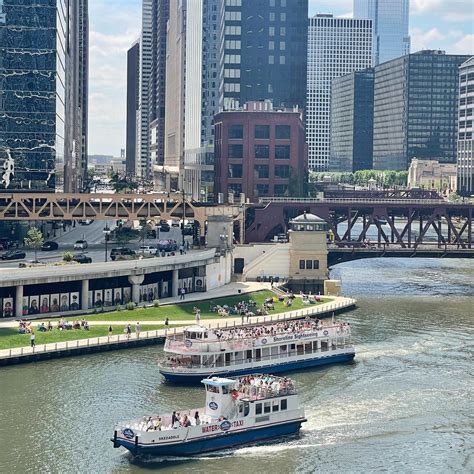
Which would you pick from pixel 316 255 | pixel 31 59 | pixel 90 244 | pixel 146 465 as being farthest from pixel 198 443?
pixel 31 59

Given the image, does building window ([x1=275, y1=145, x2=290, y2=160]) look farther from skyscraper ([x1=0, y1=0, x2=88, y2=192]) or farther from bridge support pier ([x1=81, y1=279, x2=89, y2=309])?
bridge support pier ([x1=81, y1=279, x2=89, y2=309])

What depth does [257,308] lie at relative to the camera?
12444cm

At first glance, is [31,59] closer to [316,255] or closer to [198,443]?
[316,255]

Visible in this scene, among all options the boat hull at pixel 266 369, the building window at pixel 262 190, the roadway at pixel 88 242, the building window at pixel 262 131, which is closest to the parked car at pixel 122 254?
the roadway at pixel 88 242

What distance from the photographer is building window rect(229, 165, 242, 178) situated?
19612cm

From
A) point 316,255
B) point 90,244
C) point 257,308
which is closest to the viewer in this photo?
Answer: point 257,308

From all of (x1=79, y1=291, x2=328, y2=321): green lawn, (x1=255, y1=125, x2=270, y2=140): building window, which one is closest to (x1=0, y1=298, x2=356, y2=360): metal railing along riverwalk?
(x1=79, y1=291, x2=328, y2=321): green lawn

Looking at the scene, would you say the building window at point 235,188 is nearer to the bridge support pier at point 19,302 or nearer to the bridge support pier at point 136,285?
the bridge support pier at point 136,285

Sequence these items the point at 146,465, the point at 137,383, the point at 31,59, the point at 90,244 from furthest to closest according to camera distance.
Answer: the point at 31,59
the point at 90,244
the point at 137,383
the point at 146,465

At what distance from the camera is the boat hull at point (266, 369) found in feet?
291

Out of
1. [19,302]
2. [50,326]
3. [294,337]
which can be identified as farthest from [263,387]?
[19,302]

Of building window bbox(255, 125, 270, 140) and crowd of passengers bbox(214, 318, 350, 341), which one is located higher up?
building window bbox(255, 125, 270, 140)

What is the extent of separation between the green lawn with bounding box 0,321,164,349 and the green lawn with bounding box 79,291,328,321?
6.48 m

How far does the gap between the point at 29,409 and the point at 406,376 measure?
3152 cm
